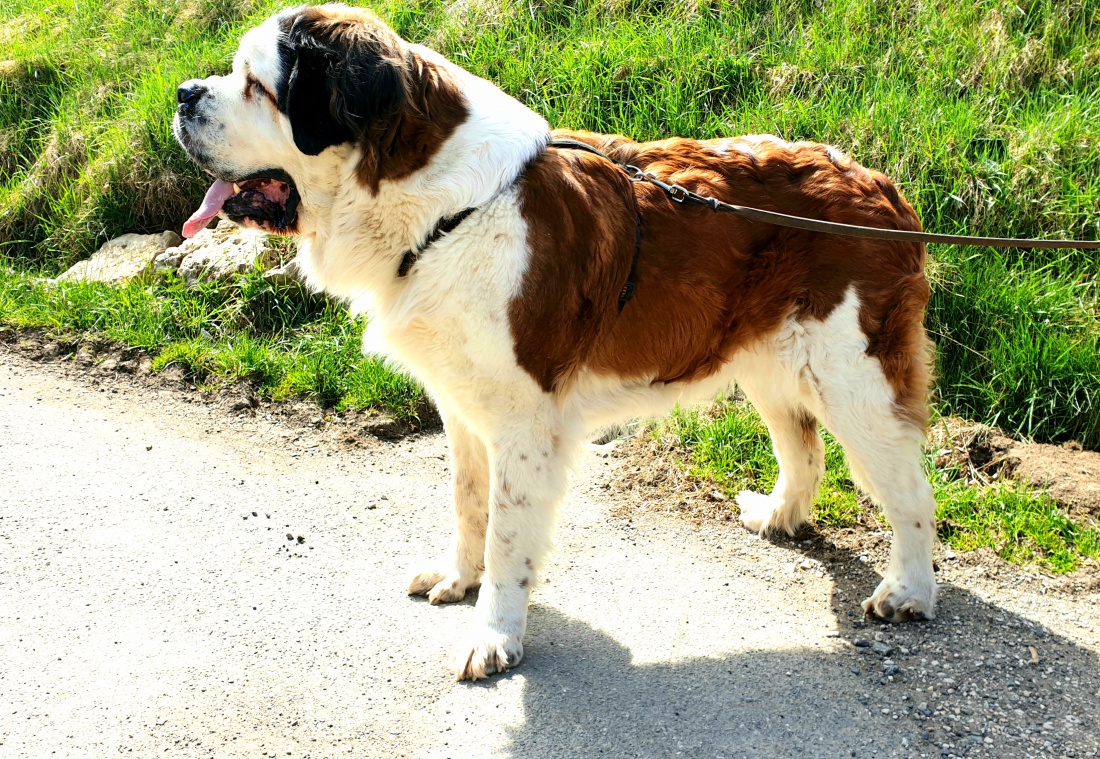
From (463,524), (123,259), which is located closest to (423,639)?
(463,524)

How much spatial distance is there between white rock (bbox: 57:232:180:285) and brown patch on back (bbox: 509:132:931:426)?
4.39 meters

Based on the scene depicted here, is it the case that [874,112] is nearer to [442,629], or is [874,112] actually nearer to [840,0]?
[840,0]

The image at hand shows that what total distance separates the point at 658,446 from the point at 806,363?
163 cm

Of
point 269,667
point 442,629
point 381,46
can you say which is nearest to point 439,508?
point 442,629

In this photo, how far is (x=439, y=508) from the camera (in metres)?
4.79

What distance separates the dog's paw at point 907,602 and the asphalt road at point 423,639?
66 mm

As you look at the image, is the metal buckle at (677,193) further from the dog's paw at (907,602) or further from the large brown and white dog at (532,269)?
the dog's paw at (907,602)

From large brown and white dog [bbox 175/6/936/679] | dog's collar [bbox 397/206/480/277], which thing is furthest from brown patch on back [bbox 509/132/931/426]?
dog's collar [bbox 397/206/480/277]

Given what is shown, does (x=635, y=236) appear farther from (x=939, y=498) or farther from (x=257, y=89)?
(x=939, y=498)

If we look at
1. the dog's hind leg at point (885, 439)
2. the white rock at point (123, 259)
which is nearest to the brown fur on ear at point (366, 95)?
the dog's hind leg at point (885, 439)

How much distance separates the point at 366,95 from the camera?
10.6 ft

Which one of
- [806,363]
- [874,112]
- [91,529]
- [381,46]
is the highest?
[381,46]

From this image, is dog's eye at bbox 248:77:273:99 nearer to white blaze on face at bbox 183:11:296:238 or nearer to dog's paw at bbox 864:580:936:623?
white blaze on face at bbox 183:11:296:238

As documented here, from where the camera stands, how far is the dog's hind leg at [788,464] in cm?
429
